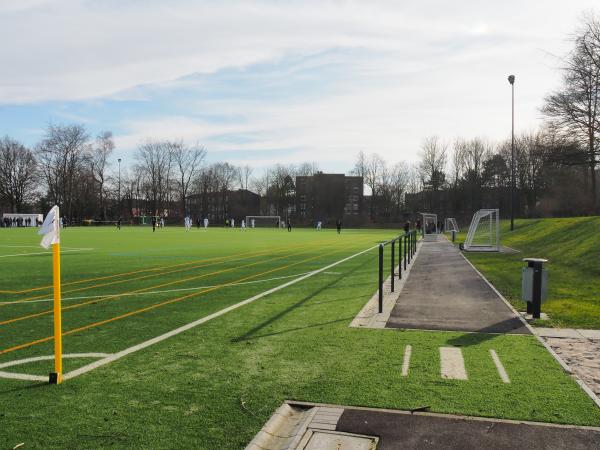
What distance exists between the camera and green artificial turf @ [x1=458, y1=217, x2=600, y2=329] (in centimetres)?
866

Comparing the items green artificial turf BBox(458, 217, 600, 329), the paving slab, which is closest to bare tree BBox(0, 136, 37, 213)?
green artificial turf BBox(458, 217, 600, 329)

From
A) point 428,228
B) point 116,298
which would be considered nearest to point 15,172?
point 428,228

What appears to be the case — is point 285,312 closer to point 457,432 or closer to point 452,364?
point 452,364

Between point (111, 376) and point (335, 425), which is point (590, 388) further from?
point (111, 376)

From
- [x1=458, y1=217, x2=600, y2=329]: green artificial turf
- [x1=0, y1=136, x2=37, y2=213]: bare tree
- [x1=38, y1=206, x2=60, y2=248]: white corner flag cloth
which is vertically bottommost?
[x1=458, y1=217, x2=600, y2=329]: green artificial turf

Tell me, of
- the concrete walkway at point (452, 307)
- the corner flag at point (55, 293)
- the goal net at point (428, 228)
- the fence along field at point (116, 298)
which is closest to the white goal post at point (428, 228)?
the goal net at point (428, 228)

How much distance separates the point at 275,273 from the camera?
564 inches

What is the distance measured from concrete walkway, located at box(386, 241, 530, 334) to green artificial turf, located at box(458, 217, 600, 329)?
0.47m

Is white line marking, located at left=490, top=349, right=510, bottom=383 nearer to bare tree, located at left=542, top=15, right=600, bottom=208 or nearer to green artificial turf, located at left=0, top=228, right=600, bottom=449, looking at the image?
green artificial turf, located at left=0, top=228, right=600, bottom=449

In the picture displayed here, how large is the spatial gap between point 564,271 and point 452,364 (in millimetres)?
11964

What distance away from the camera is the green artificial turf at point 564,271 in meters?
8.66

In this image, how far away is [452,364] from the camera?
544cm

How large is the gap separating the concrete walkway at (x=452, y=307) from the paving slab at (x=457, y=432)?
3368 mm

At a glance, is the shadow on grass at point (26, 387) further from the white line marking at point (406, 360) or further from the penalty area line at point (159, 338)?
the white line marking at point (406, 360)
